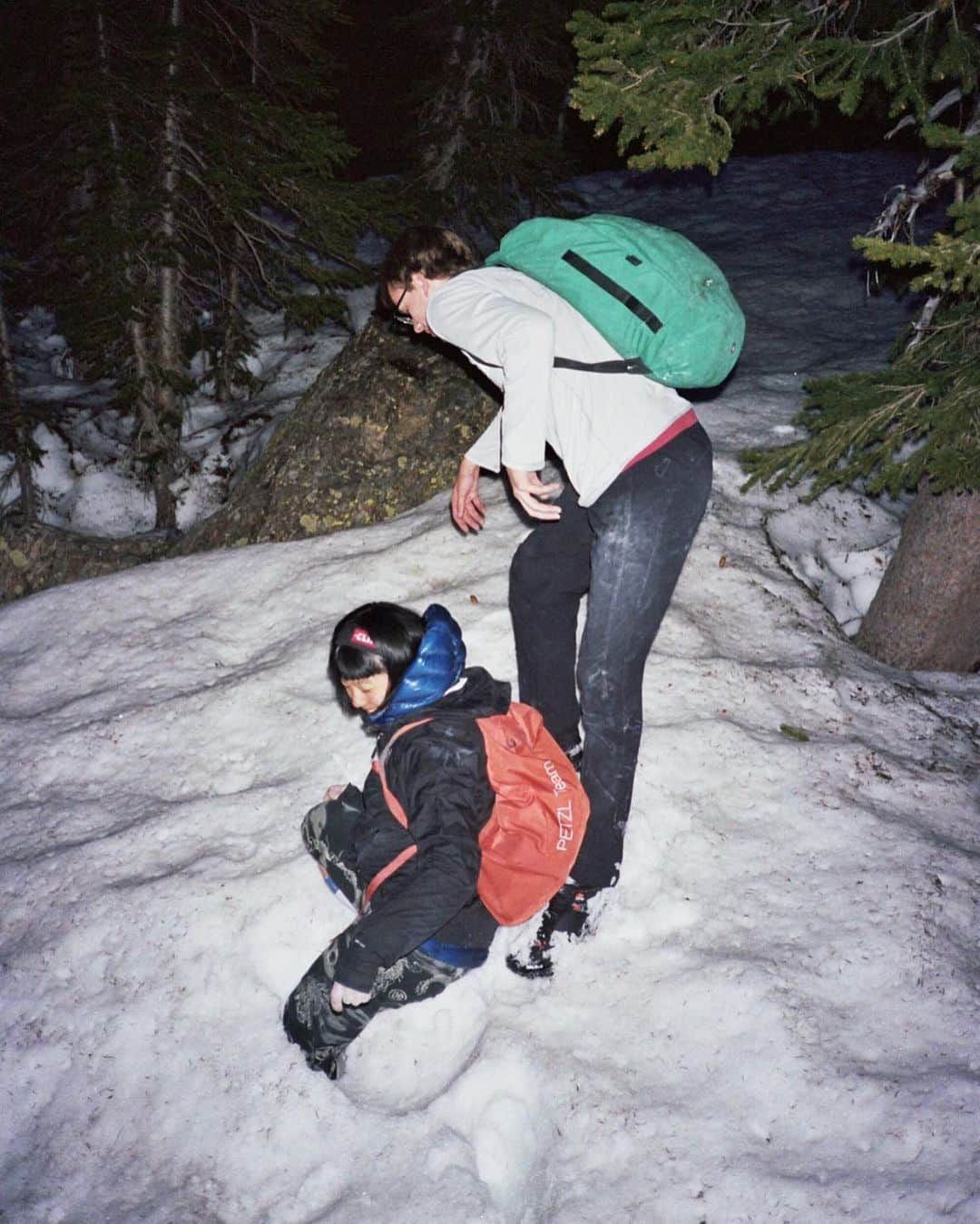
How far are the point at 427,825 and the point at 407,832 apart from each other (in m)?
0.32

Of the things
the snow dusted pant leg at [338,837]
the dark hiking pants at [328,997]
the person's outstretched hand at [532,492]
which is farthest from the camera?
the snow dusted pant leg at [338,837]

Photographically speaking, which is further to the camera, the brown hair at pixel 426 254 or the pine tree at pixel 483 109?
the pine tree at pixel 483 109

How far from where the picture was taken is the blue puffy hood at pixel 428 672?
108 inches

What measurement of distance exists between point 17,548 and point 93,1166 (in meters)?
5.85

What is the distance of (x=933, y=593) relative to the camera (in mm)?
4805

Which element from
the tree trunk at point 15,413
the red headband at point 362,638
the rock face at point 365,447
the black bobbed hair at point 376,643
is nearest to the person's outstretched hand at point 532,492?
the black bobbed hair at point 376,643

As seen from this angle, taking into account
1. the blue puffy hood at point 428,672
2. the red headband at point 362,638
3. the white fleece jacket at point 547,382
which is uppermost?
the white fleece jacket at point 547,382

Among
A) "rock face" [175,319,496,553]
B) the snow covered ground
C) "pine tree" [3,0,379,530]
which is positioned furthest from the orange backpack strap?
"pine tree" [3,0,379,530]

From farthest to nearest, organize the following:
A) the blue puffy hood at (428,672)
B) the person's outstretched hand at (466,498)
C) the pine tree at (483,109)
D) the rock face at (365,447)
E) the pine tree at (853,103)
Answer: the pine tree at (483,109) < the rock face at (365,447) < the pine tree at (853,103) < the person's outstretched hand at (466,498) < the blue puffy hood at (428,672)

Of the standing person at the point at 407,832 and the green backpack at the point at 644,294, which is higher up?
the green backpack at the point at 644,294

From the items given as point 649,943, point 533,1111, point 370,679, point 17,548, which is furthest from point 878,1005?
point 17,548

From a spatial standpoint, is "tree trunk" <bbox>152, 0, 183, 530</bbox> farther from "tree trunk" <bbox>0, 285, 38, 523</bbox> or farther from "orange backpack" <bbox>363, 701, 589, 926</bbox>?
"orange backpack" <bbox>363, 701, 589, 926</bbox>

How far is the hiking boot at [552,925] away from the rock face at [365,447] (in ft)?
12.8

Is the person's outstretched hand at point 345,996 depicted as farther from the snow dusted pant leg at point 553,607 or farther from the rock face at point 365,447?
the rock face at point 365,447
